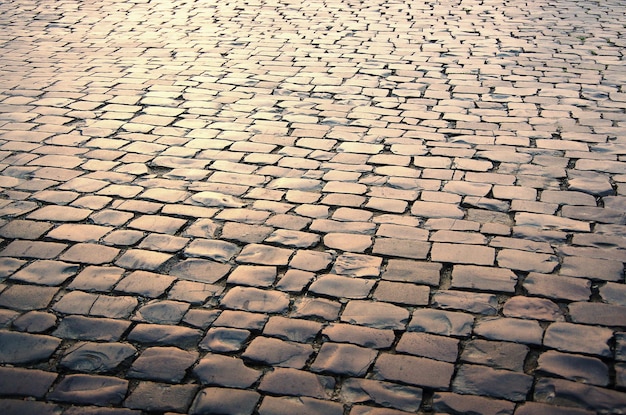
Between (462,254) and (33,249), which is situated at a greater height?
(33,249)

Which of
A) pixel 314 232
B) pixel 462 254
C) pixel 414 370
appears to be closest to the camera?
pixel 414 370

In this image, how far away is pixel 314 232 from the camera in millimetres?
3512

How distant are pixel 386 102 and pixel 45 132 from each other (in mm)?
2691

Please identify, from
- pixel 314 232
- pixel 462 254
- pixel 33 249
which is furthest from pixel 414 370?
pixel 33 249

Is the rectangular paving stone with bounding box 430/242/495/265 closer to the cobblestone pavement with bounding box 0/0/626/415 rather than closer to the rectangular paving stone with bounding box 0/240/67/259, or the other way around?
the cobblestone pavement with bounding box 0/0/626/415

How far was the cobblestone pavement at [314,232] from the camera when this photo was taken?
2.47 metres

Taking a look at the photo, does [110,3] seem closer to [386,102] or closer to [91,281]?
[386,102]

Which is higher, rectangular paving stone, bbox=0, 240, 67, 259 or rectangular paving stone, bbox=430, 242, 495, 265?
rectangular paving stone, bbox=0, 240, 67, 259

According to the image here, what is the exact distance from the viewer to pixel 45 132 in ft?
16.1

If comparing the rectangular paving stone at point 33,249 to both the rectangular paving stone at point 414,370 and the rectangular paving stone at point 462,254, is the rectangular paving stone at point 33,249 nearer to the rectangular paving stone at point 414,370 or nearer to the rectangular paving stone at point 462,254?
the rectangular paving stone at point 414,370

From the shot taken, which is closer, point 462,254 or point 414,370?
point 414,370

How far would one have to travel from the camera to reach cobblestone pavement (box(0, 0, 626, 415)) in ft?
8.10

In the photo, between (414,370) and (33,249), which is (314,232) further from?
(33,249)

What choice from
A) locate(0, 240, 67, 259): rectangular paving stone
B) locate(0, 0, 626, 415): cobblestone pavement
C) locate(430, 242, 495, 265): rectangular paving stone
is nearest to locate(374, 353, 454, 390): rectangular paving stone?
locate(0, 0, 626, 415): cobblestone pavement
